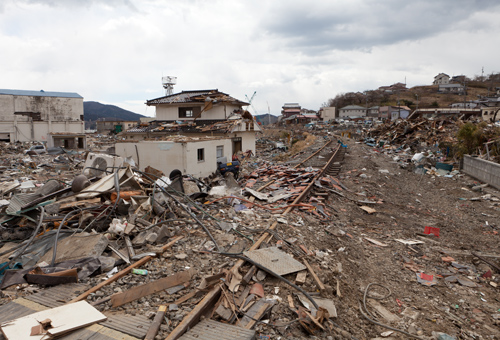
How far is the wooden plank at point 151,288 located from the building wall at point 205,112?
1031 inches

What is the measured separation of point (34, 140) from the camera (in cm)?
4400

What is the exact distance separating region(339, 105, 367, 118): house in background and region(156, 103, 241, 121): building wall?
6548cm

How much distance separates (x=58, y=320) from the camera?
3.89 metres

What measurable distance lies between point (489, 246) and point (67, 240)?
10.1m

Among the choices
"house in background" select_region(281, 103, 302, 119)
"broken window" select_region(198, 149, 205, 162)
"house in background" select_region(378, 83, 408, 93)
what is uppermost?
"house in background" select_region(378, 83, 408, 93)

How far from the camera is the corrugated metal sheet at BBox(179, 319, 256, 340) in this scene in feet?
12.8

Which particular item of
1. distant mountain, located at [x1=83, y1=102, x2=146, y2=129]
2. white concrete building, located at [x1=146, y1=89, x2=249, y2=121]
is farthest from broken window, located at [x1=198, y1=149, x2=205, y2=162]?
distant mountain, located at [x1=83, y1=102, x2=146, y2=129]

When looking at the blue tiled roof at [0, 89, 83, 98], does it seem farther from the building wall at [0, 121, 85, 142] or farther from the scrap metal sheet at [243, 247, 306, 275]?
the scrap metal sheet at [243, 247, 306, 275]

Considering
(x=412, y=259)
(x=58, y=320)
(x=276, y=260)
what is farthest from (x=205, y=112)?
(x=58, y=320)

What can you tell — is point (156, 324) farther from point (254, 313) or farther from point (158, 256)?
point (158, 256)

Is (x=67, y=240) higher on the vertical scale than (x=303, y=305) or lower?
higher

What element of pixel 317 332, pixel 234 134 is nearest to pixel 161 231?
pixel 317 332

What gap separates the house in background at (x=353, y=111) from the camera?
293 ft

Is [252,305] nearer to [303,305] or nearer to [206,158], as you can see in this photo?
[303,305]
